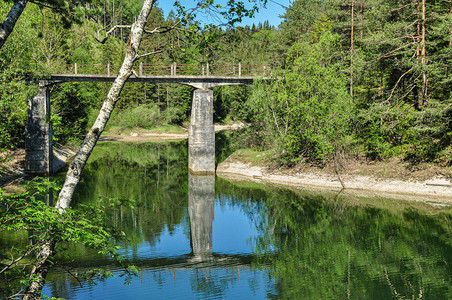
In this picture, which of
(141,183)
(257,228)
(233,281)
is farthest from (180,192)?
(233,281)

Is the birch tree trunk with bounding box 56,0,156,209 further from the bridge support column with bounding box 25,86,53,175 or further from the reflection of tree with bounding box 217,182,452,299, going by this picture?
the bridge support column with bounding box 25,86,53,175

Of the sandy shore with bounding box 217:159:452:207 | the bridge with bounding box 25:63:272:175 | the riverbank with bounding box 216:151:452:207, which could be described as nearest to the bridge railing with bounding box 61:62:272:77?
the bridge with bounding box 25:63:272:175

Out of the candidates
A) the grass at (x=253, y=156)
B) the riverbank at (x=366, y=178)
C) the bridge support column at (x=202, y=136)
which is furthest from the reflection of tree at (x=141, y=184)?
the riverbank at (x=366, y=178)

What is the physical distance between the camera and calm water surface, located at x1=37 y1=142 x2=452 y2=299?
1429 cm

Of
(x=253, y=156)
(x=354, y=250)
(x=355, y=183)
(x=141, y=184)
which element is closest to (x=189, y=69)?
(x=253, y=156)

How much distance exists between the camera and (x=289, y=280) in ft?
49.9

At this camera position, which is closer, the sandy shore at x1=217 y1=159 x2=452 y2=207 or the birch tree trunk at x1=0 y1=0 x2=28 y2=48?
the birch tree trunk at x1=0 y1=0 x2=28 y2=48

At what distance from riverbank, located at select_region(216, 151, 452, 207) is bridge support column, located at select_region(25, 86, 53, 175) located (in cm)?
1519

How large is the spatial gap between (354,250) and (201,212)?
10.4 metres

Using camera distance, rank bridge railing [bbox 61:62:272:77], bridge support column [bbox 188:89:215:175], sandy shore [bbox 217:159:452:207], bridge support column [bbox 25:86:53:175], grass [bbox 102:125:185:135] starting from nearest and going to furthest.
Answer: sandy shore [bbox 217:159:452:207]
bridge support column [bbox 25:86:53:175]
bridge railing [bbox 61:62:272:77]
bridge support column [bbox 188:89:215:175]
grass [bbox 102:125:185:135]

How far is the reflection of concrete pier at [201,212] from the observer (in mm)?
19545

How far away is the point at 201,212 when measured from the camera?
86.0 feet

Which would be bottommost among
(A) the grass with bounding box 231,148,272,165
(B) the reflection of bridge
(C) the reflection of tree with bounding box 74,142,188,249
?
(B) the reflection of bridge

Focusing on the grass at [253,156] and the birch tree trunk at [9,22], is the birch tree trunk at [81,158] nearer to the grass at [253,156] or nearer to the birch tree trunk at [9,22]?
the birch tree trunk at [9,22]
